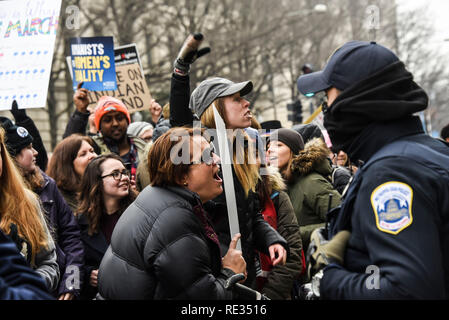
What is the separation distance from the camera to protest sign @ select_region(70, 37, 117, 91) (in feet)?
23.0

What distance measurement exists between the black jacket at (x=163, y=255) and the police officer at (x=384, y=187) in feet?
1.92

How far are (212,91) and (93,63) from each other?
3.63m

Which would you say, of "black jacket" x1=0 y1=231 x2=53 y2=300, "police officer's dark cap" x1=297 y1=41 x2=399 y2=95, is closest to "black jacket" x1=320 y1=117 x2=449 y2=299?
"police officer's dark cap" x1=297 y1=41 x2=399 y2=95

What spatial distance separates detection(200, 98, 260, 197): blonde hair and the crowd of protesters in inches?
0.5

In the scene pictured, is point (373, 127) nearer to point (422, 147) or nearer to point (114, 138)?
point (422, 147)

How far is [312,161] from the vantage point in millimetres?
5188

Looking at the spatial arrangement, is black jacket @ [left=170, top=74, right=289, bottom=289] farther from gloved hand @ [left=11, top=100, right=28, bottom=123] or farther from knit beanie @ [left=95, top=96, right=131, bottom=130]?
knit beanie @ [left=95, top=96, right=131, bottom=130]

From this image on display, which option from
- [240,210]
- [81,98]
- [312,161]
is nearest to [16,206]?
[240,210]

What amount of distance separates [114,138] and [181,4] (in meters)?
15.6

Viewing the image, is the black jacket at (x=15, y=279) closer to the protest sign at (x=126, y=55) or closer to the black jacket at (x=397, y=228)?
the black jacket at (x=397, y=228)

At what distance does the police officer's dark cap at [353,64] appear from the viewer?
2354 millimetres

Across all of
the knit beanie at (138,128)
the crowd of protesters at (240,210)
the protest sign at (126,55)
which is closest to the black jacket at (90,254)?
the crowd of protesters at (240,210)

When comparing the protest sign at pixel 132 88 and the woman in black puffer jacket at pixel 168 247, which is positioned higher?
the protest sign at pixel 132 88

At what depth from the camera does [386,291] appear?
2068 millimetres
